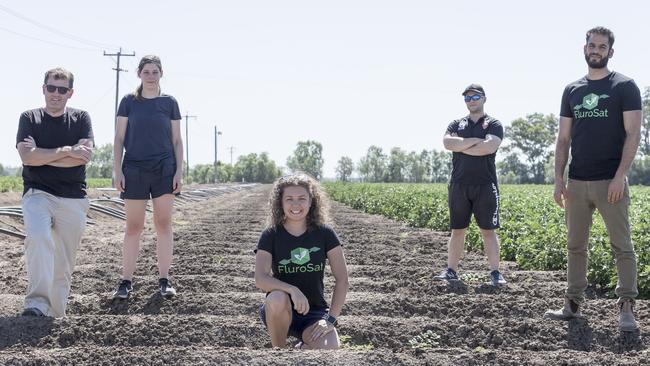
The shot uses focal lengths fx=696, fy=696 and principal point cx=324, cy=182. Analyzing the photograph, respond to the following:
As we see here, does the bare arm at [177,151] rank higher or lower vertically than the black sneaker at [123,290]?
higher

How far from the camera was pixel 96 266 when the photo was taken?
7.89m

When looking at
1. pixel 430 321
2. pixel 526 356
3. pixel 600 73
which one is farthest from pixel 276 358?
pixel 600 73

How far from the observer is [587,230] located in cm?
508

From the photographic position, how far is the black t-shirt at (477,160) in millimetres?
6746

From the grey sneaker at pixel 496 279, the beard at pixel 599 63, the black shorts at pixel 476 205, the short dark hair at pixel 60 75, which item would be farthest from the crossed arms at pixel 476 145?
the short dark hair at pixel 60 75

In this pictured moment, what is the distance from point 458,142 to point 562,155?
155cm

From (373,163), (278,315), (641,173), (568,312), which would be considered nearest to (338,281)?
(278,315)

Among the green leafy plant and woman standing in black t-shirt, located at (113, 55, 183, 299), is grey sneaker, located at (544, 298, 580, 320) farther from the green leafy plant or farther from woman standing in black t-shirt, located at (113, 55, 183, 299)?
woman standing in black t-shirt, located at (113, 55, 183, 299)

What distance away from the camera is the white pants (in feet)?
15.7

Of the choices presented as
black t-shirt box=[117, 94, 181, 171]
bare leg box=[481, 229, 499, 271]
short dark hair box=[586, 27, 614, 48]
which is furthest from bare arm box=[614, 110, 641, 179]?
black t-shirt box=[117, 94, 181, 171]

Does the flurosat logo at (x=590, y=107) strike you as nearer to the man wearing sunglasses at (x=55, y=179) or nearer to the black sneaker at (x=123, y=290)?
the man wearing sunglasses at (x=55, y=179)

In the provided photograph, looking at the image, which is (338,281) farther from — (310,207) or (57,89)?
(57,89)

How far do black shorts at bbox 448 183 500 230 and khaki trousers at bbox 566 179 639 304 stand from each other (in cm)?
156

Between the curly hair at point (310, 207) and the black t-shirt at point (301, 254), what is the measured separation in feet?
0.16
